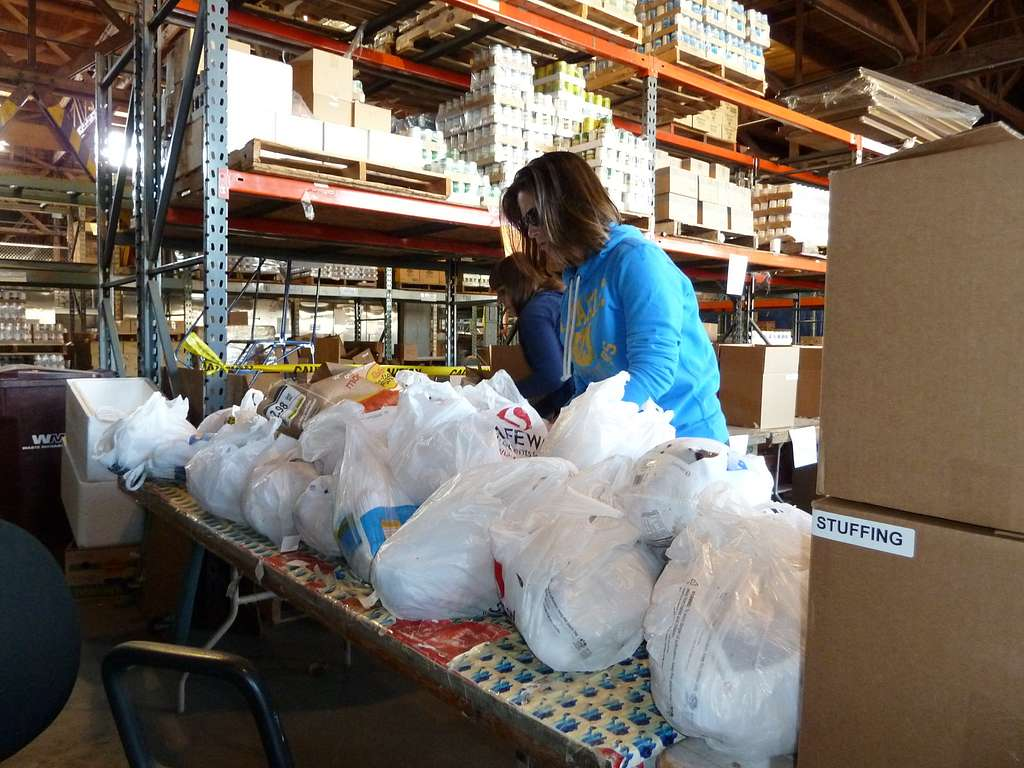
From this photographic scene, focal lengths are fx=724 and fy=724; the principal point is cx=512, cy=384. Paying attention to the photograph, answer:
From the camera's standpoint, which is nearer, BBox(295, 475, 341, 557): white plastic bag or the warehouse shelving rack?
BBox(295, 475, 341, 557): white plastic bag

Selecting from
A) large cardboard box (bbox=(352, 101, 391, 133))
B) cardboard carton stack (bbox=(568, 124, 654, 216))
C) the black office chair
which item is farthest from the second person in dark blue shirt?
the black office chair

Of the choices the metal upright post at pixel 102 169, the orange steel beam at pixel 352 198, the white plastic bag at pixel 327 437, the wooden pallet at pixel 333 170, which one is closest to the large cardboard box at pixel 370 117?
the wooden pallet at pixel 333 170

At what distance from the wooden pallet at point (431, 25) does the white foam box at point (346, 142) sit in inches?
33.5

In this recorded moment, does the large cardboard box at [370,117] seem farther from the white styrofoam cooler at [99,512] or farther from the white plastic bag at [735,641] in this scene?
the white plastic bag at [735,641]

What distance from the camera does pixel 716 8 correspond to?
488 centimetres

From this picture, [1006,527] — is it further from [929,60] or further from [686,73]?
[929,60]

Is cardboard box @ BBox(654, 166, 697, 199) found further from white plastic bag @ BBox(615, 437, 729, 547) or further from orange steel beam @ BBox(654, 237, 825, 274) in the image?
white plastic bag @ BBox(615, 437, 729, 547)

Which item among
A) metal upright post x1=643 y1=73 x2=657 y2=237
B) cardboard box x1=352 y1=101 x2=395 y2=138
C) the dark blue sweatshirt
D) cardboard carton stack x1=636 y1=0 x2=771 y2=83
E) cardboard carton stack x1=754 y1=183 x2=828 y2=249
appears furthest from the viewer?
cardboard carton stack x1=754 y1=183 x2=828 y2=249

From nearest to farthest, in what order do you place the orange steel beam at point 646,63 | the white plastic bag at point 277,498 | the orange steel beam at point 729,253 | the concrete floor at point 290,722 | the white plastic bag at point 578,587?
the white plastic bag at point 578,587, the white plastic bag at point 277,498, the concrete floor at point 290,722, the orange steel beam at point 646,63, the orange steel beam at point 729,253

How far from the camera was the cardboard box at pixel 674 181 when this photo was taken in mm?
4832

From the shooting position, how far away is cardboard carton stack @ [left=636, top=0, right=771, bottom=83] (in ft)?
15.2


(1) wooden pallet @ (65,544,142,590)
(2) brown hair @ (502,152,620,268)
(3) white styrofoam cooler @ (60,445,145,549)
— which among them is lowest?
(1) wooden pallet @ (65,544,142,590)

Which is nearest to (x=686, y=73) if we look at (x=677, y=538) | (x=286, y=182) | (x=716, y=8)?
(x=716, y=8)

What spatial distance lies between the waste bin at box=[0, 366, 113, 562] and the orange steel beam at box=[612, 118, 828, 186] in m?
4.02
